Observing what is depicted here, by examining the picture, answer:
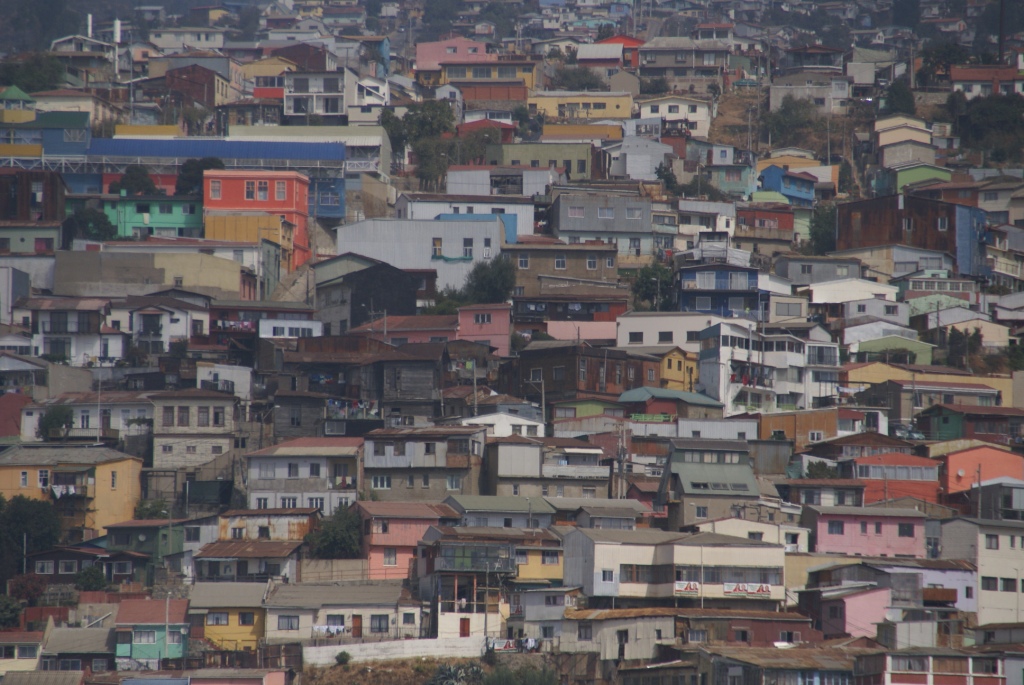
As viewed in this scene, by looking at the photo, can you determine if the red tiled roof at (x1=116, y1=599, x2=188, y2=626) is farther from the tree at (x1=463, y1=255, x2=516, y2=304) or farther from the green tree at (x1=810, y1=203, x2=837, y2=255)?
the green tree at (x1=810, y1=203, x2=837, y2=255)

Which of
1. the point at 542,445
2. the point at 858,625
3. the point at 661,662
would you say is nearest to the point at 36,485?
the point at 542,445

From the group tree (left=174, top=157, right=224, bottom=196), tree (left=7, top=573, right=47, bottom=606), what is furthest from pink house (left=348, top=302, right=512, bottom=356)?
tree (left=7, top=573, right=47, bottom=606)

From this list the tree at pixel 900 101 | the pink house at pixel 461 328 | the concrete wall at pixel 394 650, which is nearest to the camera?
the concrete wall at pixel 394 650

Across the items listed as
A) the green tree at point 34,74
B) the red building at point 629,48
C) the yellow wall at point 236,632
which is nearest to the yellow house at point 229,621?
the yellow wall at point 236,632

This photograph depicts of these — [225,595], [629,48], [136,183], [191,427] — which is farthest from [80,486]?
[629,48]

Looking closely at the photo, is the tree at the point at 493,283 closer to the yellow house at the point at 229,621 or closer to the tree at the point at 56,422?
the tree at the point at 56,422

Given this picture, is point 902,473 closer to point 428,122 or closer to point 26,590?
point 26,590
